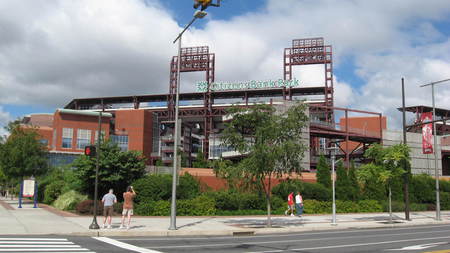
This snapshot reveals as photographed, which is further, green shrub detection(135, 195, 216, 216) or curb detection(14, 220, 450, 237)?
green shrub detection(135, 195, 216, 216)

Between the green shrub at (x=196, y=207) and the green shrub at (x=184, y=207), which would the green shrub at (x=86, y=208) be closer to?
the green shrub at (x=184, y=207)

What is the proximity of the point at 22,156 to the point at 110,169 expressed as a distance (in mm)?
13611

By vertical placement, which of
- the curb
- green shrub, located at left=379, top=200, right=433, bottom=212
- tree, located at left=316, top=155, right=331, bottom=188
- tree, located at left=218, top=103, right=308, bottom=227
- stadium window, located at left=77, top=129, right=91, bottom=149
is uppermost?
stadium window, located at left=77, top=129, right=91, bottom=149

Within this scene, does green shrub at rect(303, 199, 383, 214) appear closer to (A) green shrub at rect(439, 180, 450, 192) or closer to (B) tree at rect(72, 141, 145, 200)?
(A) green shrub at rect(439, 180, 450, 192)

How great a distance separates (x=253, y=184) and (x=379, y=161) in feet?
31.5

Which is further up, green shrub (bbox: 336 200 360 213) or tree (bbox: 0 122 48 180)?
tree (bbox: 0 122 48 180)

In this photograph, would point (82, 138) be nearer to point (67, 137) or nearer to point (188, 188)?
point (67, 137)

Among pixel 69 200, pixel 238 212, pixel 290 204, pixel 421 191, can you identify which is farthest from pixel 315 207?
pixel 69 200

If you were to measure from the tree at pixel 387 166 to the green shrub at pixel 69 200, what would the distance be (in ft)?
58.8

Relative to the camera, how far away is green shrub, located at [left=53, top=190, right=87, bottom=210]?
27.2m

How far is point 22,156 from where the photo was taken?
35.5 m

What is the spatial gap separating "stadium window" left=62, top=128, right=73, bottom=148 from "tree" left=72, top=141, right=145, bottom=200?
220 ft

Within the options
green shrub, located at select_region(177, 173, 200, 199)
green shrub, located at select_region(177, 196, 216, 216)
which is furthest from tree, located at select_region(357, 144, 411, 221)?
green shrub, located at select_region(177, 173, 200, 199)

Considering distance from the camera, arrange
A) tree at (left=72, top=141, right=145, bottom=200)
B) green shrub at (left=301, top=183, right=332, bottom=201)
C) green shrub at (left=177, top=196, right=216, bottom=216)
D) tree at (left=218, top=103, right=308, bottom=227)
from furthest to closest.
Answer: green shrub at (left=301, top=183, right=332, bottom=201), green shrub at (left=177, top=196, right=216, bottom=216), tree at (left=72, top=141, right=145, bottom=200), tree at (left=218, top=103, right=308, bottom=227)
